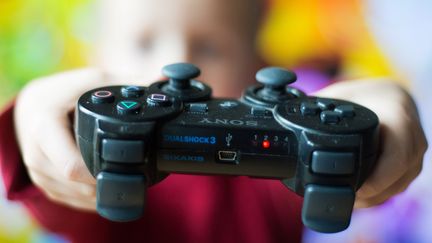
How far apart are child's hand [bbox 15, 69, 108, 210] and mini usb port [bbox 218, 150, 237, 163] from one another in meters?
0.09

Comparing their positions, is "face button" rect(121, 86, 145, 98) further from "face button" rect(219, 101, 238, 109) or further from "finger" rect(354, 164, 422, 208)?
"finger" rect(354, 164, 422, 208)

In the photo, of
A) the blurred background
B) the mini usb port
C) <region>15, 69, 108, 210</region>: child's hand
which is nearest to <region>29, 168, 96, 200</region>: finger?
<region>15, 69, 108, 210</region>: child's hand

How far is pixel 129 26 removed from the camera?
1.90ft

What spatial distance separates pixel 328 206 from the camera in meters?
0.30

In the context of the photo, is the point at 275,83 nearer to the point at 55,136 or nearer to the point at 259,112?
the point at 259,112

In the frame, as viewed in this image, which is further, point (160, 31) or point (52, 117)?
point (160, 31)

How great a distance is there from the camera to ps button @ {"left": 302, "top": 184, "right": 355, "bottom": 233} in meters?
0.30

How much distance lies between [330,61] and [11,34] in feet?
1.40

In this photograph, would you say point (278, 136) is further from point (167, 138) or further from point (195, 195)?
point (195, 195)

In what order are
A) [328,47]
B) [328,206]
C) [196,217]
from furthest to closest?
[328,47] → [196,217] → [328,206]

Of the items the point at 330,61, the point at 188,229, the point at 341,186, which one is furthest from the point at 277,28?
the point at 341,186

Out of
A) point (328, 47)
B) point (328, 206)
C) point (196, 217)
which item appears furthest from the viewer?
point (328, 47)

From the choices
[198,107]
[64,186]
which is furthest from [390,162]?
[64,186]

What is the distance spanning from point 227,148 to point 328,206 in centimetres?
7
